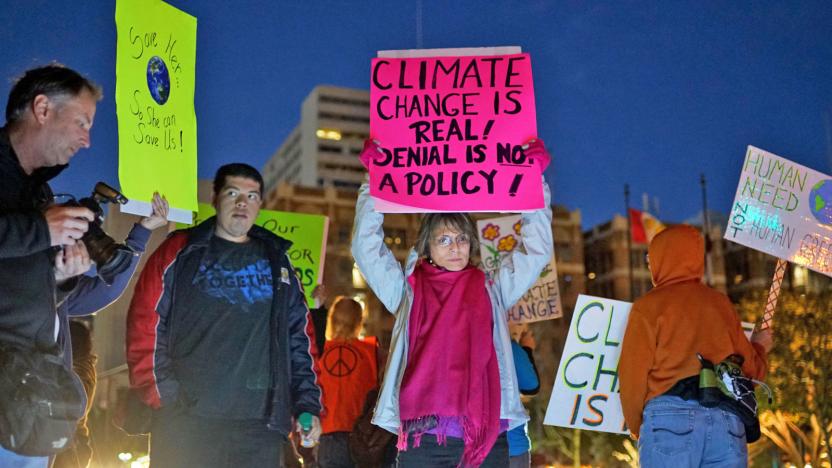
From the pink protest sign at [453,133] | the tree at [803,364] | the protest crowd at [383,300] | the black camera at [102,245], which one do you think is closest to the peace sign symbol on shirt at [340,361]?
the protest crowd at [383,300]

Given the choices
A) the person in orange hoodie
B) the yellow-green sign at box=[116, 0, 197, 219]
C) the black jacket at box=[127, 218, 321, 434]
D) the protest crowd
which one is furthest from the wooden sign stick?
the yellow-green sign at box=[116, 0, 197, 219]

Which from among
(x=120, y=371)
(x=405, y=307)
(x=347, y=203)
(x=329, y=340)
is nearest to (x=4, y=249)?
(x=405, y=307)

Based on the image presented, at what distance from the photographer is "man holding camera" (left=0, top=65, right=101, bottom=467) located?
300 cm

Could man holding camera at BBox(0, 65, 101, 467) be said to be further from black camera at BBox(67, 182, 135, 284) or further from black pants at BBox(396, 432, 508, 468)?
black pants at BBox(396, 432, 508, 468)

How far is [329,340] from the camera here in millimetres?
7191

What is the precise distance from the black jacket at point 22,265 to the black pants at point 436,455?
5.60ft

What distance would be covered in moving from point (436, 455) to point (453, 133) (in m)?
1.76

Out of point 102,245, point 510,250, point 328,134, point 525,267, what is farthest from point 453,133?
point 328,134

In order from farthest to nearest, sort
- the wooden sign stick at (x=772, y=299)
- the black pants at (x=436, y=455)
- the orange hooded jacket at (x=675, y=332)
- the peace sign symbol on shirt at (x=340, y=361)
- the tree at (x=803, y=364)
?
the tree at (x=803, y=364)
the peace sign symbol on shirt at (x=340, y=361)
the wooden sign stick at (x=772, y=299)
the orange hooded jacket at (x=675, y=332)
the black pants at (x=436, y=455)

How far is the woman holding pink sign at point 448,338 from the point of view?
423 cm

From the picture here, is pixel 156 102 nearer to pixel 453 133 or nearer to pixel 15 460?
pixel 453 133

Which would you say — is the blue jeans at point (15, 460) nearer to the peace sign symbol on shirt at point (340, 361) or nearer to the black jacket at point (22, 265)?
the black jacket at point (22, 265)

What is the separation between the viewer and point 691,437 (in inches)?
182

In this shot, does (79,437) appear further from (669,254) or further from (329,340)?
(669,254)
